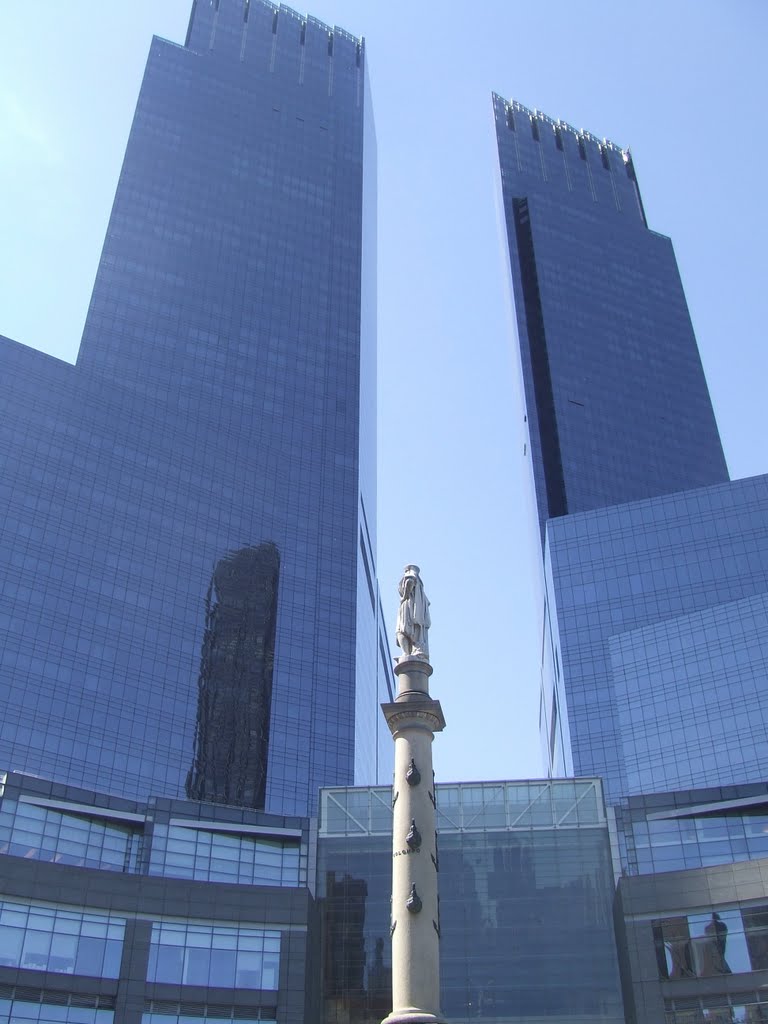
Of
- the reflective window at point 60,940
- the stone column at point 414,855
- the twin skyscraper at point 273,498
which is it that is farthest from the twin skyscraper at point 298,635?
the stone column at point 414,855

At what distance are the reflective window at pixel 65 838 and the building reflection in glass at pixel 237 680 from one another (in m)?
53.7

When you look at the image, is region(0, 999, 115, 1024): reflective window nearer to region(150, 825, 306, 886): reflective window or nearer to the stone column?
region(150, 825, 306, 886): reflective window

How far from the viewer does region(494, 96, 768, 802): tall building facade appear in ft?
375

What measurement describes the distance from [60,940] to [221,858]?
10759mm

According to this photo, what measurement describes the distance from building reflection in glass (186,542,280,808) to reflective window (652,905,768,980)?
69117 mm

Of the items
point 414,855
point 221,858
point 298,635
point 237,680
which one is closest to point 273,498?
point 298,635

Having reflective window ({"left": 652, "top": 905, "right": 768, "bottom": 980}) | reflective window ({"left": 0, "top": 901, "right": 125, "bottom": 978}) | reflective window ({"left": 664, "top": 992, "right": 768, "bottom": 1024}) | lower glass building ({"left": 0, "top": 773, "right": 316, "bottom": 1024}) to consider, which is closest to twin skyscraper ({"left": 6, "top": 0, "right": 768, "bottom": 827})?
lower glass building ({"left": 0, "top": 773, "right": 316, "bottom": 1024})

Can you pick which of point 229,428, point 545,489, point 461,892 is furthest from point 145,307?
point 461,892

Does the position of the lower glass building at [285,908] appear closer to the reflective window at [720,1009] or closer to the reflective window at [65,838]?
the reflective window at [65,838]

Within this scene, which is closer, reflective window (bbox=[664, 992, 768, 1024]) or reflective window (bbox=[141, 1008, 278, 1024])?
reflective window (bbox=[664, 992, 768, 1024])

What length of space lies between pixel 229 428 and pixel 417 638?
110 meters

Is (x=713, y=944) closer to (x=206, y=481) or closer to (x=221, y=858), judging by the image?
(x=221, y=858)

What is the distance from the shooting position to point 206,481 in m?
146

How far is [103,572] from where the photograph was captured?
127625 mm
